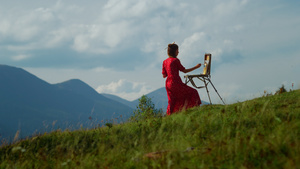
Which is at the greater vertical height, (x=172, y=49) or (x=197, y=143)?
(x=172, y=49)

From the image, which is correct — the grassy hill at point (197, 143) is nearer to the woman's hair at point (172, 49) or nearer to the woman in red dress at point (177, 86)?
the woman in red dress at point (177, 86)

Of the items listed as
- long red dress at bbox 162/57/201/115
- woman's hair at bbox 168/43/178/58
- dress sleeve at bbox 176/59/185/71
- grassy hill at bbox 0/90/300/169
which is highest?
woman's hair at bbox 168/43/178/58

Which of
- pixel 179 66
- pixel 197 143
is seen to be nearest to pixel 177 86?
pixel 179 66

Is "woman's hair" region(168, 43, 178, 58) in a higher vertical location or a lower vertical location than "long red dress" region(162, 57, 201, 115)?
higher

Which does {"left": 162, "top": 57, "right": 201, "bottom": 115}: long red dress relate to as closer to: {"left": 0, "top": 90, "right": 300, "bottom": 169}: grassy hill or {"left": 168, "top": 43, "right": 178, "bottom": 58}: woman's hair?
{"left": 168, "top": 43, "right": 178, "bottom": 58}: woman's hair

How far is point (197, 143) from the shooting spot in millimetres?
6293

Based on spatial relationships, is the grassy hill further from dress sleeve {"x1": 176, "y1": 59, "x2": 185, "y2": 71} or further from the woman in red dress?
dress sleeve {"x1": 176, "y1": 59, "x2": 185, "y2": 71}

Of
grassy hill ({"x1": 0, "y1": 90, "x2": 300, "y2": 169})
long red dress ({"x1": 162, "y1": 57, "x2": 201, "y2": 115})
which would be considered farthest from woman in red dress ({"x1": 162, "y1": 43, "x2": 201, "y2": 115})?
grassy hill ({"x1": 0, "y1": 90, "x2": 300, "y2": 169})

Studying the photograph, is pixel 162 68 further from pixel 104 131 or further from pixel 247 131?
pixel 247 131

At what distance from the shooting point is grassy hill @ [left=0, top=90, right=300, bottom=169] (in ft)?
16.1

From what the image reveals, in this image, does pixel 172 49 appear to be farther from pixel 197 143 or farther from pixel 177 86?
pixel 197 143

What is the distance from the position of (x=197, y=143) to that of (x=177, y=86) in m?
4.47

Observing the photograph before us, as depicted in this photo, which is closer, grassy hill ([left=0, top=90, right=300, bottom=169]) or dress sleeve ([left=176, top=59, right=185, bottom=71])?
grassy hill ([left=0, top=90, right=300, bottom=169])

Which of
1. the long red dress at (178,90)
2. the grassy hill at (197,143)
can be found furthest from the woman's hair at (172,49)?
the grassy hill at (197,143)
